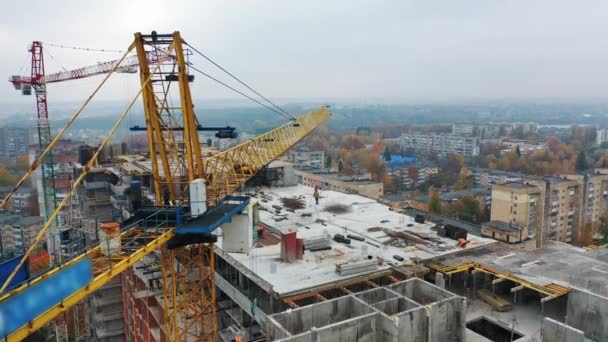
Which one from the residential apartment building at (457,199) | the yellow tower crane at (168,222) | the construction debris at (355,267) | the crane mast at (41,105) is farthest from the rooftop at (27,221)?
the construction debris at (355,267)

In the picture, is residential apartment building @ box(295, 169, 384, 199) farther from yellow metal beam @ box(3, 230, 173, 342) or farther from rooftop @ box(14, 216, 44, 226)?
yellow metal beam @ box(3, 230, 173, 342)

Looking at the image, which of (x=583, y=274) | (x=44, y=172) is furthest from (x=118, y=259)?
(x=44, y=172)

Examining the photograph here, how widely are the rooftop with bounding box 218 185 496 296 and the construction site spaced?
0.10 meters

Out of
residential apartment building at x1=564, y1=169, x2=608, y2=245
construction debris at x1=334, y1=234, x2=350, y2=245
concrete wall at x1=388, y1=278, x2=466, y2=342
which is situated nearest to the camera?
concrete wall at x1=388, y1=278, x2=466, y2=342

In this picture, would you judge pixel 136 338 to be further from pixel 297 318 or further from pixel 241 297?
pixel 297 318

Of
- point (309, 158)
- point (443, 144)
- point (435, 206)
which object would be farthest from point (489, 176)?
point (443, 144)

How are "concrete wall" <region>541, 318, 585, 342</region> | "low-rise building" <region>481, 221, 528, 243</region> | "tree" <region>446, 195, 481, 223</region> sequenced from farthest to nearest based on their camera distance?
"tree" <region>446, 195, 481, 223</region> < "low-rise building" <region>481, 221, 528, 243</region> < "concrete wall" <region>541, 318, 585, 342</region>

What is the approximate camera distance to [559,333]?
12.8 metres

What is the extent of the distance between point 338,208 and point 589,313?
56.0 ft

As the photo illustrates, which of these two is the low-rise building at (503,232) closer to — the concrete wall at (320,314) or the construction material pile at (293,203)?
the construction material pile at (293,203)

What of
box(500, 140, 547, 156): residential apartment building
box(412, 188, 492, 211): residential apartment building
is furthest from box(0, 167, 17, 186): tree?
box(500, 140, 547, 156): residential apartment building

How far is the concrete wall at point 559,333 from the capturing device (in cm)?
1245

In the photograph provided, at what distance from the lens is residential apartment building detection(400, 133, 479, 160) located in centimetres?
12494

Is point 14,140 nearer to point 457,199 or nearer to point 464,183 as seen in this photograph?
point 464,183
